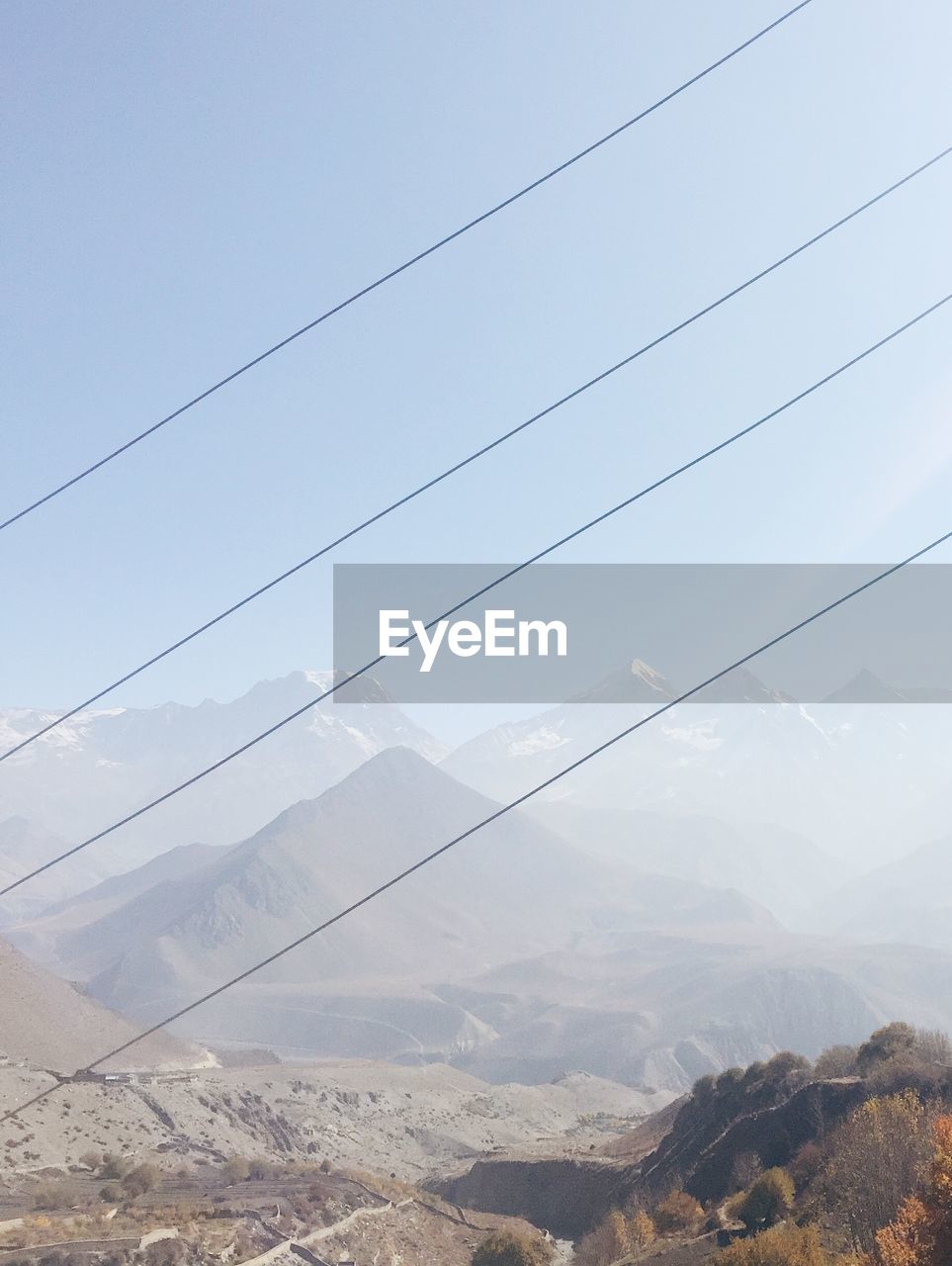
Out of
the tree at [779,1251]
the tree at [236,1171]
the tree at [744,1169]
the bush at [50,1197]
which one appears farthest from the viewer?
A: the tree at [236,1171]

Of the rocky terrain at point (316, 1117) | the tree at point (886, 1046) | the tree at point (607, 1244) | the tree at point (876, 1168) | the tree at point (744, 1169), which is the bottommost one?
the rocky terrain at point (316, 1117)

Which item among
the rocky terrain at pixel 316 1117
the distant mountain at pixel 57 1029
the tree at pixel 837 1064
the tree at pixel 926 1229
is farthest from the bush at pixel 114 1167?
the tree at pixel 926 1229

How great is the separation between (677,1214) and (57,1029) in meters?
87.7

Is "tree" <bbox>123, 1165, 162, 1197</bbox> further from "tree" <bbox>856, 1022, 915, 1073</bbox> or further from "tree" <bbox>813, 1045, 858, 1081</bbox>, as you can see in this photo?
"tree" <bbox>856, 1022, 915, 1073</bbox>

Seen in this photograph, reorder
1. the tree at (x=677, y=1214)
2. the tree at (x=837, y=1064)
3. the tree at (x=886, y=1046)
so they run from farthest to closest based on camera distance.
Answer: the tree at (x=837, y=1064) → the tree at (x=886, y=1046) → the tree at (x=677, y=1214)

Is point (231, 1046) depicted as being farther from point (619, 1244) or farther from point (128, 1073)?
point (619, 1244)

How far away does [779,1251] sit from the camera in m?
27.4

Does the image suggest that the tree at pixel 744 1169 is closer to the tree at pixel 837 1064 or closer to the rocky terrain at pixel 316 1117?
the tree at pixel 837 1064

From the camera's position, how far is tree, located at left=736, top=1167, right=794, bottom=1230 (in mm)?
39469

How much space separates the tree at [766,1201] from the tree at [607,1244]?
6816mm

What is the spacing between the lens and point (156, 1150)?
240 feet

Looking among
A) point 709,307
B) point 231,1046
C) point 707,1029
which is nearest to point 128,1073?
point 231,1046

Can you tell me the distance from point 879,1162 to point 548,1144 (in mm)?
68675

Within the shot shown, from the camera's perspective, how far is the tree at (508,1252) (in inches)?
1896
